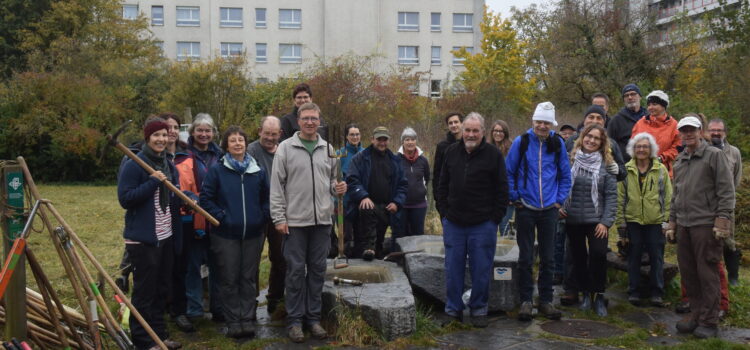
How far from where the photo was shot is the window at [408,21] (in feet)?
161

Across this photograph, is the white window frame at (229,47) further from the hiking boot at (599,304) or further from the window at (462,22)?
the hiking boot at (599,304)

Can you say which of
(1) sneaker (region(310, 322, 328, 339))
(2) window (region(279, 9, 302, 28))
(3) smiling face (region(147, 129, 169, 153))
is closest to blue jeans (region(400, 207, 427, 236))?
(1) sneaker (region(310, 322, 328, 339))

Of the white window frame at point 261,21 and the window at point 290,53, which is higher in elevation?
the white window frame at point 261,21

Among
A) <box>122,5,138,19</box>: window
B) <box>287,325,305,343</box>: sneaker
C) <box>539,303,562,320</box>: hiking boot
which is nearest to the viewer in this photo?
<box>287,325,305,343</box>: sneaker

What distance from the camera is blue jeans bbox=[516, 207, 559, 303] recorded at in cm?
656

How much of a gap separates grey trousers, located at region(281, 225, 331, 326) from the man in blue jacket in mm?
1856

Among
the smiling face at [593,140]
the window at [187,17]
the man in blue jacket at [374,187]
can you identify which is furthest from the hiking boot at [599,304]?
the window at [187,17]

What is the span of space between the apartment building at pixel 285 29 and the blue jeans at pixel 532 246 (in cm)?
3989

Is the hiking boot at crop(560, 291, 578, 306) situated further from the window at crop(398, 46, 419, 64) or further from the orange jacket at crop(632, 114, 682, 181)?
the window at crop(398, 46, 419, 64)

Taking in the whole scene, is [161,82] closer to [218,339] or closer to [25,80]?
[25,80]

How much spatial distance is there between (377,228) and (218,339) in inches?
110

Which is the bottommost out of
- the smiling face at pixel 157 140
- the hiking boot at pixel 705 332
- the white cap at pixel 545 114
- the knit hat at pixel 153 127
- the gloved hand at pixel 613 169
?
the hiking boot at pixel 705 332

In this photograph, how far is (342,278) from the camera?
6777mm

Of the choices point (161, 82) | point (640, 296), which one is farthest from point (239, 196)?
point (161, 82)
